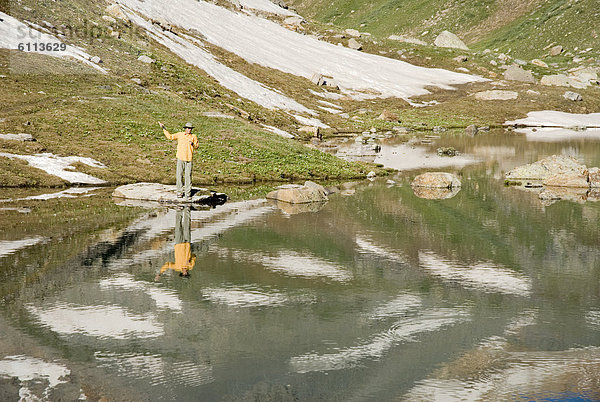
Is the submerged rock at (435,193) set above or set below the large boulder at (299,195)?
above

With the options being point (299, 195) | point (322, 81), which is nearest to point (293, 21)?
point (322, 81)

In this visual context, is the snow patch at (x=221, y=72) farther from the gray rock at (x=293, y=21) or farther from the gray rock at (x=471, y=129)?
the gray rock at (x=293, y=21)

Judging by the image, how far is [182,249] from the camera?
21359 millimetres

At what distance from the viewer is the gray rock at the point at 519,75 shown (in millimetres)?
138500

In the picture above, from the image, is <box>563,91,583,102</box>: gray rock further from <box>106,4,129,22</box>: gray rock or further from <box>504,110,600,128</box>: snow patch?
<box>106,4,129,22</box>: gray rock

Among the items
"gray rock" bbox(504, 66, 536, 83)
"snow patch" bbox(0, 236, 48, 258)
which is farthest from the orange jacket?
"gray rock" bbox(504, 66, 536, 83)

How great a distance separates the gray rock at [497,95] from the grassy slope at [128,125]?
179ft

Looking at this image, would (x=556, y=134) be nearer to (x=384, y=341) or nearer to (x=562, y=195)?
(x=562, y=195)

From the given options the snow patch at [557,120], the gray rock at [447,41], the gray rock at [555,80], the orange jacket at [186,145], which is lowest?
the orange jacket at [186,145]

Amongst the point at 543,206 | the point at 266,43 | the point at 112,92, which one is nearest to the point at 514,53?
the point at 266,43

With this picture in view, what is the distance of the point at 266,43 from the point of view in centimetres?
13000

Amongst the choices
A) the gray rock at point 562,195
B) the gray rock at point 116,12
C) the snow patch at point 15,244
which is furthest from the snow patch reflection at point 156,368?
the gray rock at point 116,12

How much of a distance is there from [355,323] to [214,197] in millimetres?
18162

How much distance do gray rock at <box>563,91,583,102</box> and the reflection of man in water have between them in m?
105
